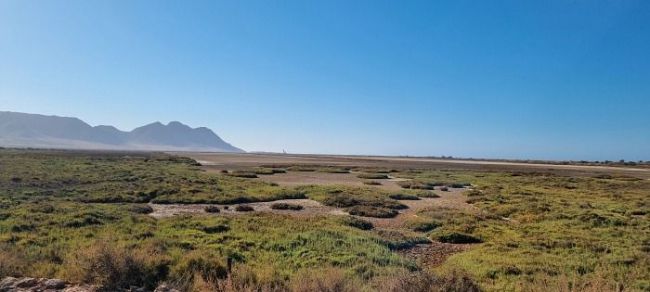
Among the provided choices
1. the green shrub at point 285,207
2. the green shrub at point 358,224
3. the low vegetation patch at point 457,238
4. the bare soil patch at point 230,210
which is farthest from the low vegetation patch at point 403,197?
the low vegetation patch at point 457,238

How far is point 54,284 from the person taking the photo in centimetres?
838

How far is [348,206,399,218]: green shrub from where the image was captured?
2225cm

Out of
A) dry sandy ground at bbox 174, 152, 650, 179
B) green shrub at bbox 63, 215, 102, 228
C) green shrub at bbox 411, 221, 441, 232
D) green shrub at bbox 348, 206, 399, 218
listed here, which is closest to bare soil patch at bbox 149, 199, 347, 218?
green shrub at bbox 348, 206, 399, 218

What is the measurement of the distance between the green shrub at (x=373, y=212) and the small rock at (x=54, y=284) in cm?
1582

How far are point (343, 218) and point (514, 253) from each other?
8.28 metres

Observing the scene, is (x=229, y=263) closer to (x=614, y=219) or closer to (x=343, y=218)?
(x=343, y=218)

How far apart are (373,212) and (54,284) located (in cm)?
1633

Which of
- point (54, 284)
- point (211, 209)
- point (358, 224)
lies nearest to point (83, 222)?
point (211, 209)

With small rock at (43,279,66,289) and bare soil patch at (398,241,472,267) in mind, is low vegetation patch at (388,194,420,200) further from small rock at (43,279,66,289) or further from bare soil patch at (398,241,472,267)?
small rock at (43,279,66,289)

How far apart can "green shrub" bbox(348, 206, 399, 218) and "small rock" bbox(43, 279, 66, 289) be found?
623 inches

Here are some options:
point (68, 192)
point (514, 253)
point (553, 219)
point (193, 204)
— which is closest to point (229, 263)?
point (514, 253)

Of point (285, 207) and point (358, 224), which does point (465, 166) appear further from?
point (358, 224)

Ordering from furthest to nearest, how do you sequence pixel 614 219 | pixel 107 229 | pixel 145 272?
pixel 614 219, pixel 107 229, pixel 145 272

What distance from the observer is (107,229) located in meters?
15.4
